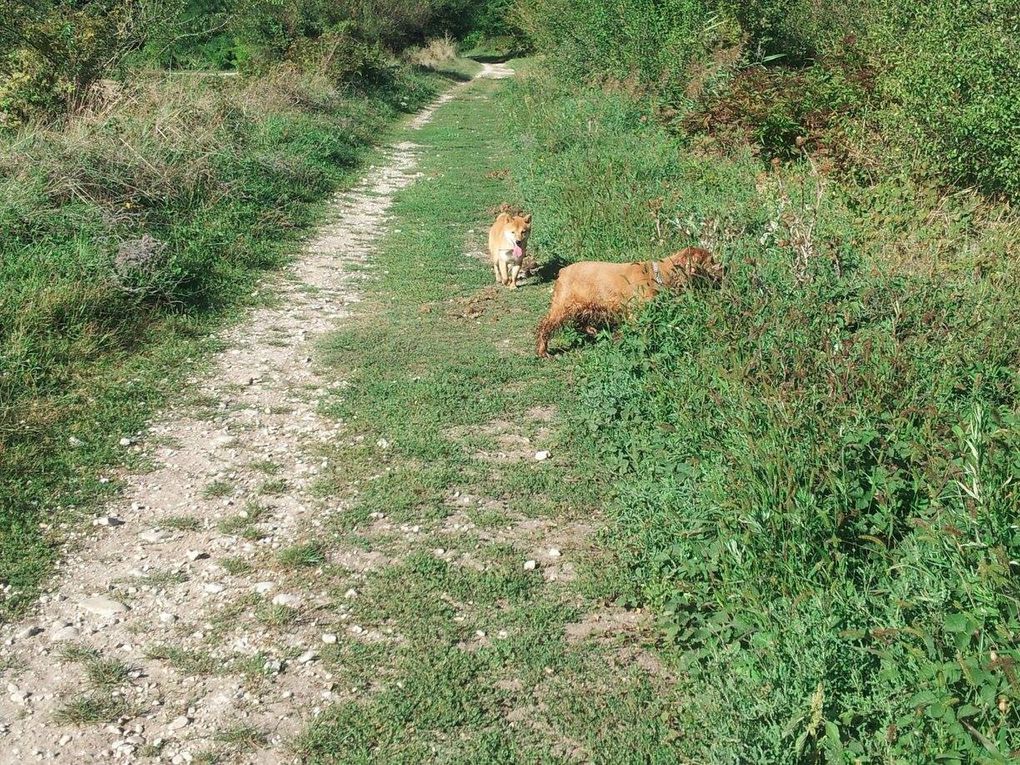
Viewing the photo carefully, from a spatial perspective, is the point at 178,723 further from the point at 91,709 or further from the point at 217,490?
the point at 217,490

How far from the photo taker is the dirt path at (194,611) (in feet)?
10.7

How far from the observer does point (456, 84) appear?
34.3 metres

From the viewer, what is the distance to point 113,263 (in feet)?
25.1

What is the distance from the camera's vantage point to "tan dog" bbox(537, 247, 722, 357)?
617 cm

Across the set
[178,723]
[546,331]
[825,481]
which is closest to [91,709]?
[178,723]

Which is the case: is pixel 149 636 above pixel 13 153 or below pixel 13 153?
below

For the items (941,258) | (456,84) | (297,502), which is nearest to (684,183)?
(941,258)

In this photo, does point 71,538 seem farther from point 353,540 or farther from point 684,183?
point 684,183

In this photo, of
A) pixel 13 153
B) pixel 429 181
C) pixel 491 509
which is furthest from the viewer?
pixel 429 181

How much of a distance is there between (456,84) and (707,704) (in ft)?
111

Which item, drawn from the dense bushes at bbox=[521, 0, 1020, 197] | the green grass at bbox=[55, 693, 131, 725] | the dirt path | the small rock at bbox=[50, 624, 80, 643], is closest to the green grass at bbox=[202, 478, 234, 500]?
the dirt path

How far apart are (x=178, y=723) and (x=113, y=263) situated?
5.44 meters

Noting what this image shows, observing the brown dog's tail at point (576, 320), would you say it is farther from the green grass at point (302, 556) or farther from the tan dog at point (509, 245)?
the green grass at point (302, 556)

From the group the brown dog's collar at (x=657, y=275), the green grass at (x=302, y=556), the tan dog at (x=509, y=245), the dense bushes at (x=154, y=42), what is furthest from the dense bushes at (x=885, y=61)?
the dense bushes at (x=154, y=42)
